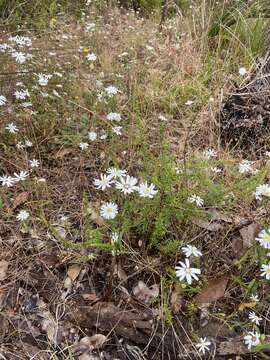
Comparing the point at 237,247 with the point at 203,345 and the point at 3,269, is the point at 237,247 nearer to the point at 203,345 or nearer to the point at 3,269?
the point at 203,345

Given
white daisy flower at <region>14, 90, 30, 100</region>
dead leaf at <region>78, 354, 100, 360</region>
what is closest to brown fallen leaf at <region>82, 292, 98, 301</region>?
dead leaf at <region>78, 354, 100, 360</region>

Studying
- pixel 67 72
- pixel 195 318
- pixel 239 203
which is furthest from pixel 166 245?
pixel 67 72

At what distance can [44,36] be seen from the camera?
11.7 feet

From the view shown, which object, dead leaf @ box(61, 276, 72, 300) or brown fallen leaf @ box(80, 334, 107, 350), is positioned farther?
dead leaf @ box(61, 276, 72, 300)

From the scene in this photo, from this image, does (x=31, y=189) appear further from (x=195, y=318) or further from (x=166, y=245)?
(x=195, y=318)

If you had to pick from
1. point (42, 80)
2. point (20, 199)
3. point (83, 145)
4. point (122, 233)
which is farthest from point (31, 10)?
point (122, 233)

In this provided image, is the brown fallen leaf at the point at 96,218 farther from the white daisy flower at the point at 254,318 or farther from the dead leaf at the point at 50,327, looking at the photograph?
the white daisy flower at the point at 254,318

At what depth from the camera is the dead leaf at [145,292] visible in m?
1.70

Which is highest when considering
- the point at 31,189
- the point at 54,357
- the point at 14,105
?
the point at 14,105

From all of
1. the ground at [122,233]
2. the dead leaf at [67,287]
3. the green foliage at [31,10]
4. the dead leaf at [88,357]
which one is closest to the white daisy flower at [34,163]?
the ground at [122,233]

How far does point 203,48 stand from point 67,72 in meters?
1.35

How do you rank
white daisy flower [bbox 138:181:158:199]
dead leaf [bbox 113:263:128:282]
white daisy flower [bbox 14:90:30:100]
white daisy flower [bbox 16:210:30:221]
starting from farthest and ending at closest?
1. white daisy flower [bbox 14:90:30:100]
2. white daisy flower [bbox 16:210:30:221]
3. dead leaf [bbox 113:263:128:282]
4. white daisy flower [bbox 138:181:158:199]

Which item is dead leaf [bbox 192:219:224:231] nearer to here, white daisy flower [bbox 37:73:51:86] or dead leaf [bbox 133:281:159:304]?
dead leaf [bbox 133:281:159:304]

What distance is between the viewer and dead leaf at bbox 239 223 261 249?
6.11ft
